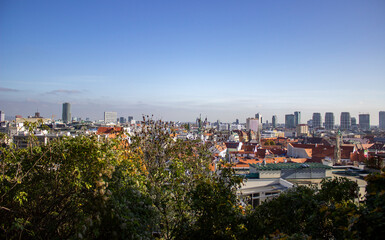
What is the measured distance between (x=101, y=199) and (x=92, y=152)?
128 cm

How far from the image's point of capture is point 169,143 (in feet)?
31.3

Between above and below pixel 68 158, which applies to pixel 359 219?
below

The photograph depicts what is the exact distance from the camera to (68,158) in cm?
464

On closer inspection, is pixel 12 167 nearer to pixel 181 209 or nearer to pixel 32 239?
pixel 32 239

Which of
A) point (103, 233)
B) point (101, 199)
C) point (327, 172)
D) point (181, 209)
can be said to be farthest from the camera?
point (327, 172)

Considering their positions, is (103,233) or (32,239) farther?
(32,239)

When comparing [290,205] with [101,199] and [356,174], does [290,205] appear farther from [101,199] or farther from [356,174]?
[356,174]

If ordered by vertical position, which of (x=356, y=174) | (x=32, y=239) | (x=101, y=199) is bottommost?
(x=356, y=174)

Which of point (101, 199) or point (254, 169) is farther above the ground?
point (101, 199)

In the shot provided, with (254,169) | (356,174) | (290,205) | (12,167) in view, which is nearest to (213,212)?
(290,205)

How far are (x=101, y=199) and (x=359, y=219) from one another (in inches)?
117

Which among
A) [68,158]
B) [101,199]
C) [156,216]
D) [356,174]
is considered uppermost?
[68,158]

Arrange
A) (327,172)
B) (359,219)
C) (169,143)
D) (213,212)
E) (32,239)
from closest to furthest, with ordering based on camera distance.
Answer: (359,219)
(32,239)
(213,212)
(169,143)
(327,172)

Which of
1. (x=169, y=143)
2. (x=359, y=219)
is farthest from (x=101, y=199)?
(x=169, y=143)
